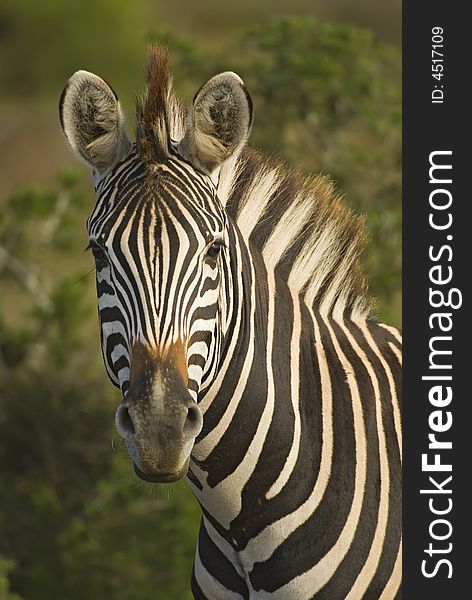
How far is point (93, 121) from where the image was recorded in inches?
183

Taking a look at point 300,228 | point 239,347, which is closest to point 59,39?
point 300,228

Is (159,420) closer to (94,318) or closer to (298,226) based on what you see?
(298,226)

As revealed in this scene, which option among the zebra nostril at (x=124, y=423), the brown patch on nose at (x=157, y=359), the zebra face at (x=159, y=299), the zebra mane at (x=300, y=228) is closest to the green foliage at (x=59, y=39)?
the zebra mane at (x=300, y=228)

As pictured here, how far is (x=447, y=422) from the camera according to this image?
476 centimetres

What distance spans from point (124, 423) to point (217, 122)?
51.9 inches

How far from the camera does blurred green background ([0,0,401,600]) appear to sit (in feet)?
33.3

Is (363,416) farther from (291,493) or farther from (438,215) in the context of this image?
(438,215)

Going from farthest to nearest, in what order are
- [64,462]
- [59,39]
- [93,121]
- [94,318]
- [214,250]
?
[59,39] → [94,318] → [64,462] → [93,121] → [214,250]

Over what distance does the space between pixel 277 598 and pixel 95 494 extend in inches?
256

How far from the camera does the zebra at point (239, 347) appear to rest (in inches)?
163

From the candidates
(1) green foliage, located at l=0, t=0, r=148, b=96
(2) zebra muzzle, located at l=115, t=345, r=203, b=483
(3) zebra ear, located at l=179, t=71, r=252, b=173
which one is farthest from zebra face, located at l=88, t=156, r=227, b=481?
(1) green foliage, located at l=0, t=0, r=148, b=96

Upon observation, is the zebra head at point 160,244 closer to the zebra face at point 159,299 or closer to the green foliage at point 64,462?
the zebra face at point 159,299

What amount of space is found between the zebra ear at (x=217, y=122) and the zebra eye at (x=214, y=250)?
1.24 ft

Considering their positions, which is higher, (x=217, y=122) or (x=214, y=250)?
(x=217, y=122)
